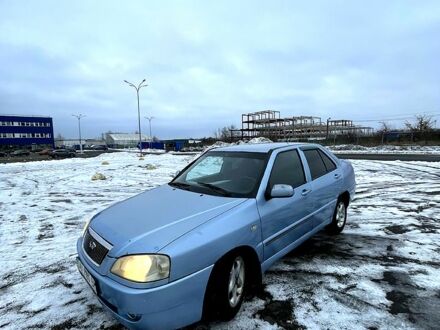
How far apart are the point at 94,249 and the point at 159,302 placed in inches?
36.5

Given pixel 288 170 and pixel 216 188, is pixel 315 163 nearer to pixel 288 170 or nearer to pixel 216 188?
pixel 288 170

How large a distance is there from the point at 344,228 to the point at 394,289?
7.14 feet

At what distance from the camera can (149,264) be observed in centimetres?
238

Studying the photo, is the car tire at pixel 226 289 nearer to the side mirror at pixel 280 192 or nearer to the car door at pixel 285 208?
the car door at pixel 285 208

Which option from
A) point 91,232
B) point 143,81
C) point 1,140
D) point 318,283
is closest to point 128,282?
point 91,232

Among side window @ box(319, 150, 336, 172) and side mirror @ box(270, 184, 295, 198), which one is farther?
side window @ box(319, 150, 336, 172)

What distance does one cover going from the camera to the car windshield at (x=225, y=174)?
344cm

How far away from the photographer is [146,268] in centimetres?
237

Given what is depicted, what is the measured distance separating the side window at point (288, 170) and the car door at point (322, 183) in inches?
10.2

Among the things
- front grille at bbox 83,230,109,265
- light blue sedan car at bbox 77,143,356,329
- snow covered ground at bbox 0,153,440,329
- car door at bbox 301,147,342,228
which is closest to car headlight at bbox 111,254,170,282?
light blue sedan car at bbox 77,143,356,329

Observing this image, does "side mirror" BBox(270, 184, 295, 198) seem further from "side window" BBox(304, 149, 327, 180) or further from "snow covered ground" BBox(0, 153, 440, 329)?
"side window" BBox(304, 149, 327, 180)

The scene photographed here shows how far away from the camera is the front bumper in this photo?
230 cm

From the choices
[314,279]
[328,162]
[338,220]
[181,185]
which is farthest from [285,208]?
[338,220]

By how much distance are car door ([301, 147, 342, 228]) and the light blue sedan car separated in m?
0.04
